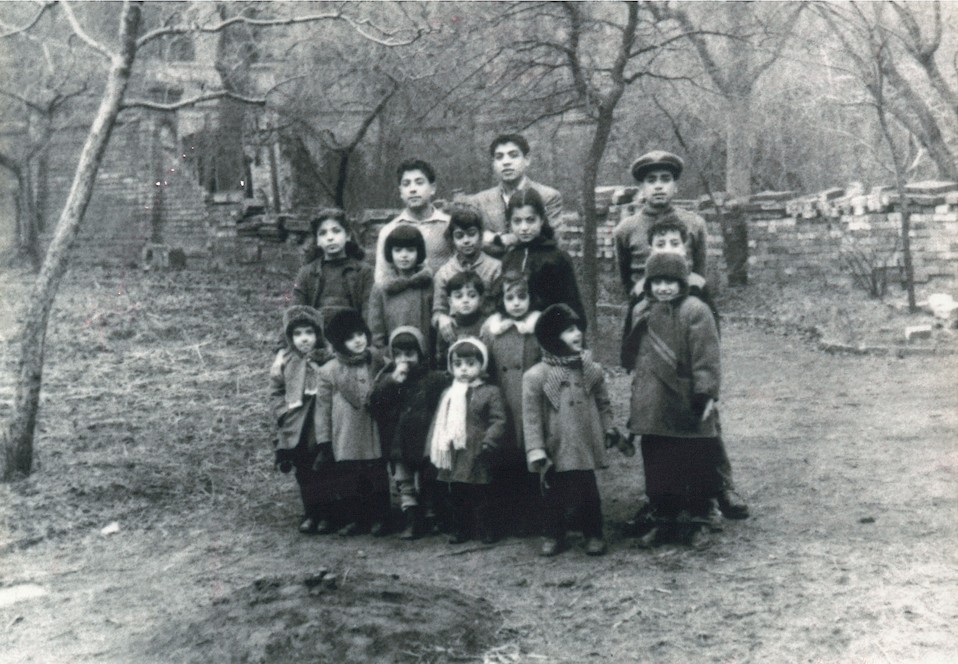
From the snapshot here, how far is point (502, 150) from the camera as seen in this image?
5141mm

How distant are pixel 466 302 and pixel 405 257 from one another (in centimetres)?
44

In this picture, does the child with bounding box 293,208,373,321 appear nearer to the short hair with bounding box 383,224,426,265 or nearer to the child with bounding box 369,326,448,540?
the short hair with bounding box 383,224,426,265

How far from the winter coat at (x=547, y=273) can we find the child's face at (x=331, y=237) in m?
1.02

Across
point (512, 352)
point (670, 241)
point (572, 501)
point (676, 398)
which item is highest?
point (670, 241)

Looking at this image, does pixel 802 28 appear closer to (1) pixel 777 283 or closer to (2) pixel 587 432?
(1) pixel 777 283

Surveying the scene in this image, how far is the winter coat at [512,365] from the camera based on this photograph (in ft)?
15.5

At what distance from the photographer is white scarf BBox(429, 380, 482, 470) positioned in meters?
4.70

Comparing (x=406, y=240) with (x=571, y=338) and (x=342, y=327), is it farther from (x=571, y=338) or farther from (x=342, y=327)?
(x=571, y=338)

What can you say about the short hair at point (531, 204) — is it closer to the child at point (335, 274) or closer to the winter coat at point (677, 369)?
the winter coat at point (677, 369)

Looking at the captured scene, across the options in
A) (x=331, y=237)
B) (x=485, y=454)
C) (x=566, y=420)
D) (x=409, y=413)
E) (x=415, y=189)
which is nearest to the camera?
(x=566, y=420)

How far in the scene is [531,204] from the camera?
4.77 meters

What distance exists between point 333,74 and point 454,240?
9782 millimetres

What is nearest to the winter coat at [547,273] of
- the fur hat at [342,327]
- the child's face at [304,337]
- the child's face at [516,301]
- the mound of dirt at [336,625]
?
the child's face at [516,301]

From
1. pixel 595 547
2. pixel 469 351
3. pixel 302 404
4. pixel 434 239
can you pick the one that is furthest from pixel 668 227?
pixel 302 404
